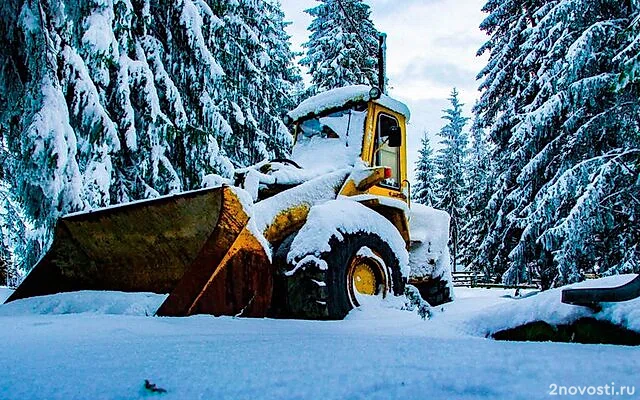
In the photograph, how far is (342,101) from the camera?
6184mm

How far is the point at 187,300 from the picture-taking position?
366 centimetres

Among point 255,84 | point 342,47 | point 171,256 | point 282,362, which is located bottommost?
point 282,362

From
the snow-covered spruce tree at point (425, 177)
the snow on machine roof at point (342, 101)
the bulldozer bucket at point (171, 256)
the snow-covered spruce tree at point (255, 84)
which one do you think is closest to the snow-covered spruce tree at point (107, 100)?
the snow-covered spruce tree at point (255, 84)

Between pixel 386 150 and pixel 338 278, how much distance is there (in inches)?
95.8

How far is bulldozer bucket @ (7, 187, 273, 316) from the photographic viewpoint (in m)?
3.80

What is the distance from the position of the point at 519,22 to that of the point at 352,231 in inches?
495

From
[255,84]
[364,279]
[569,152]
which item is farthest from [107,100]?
[569,152]

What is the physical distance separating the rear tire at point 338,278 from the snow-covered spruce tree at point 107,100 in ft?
11.0

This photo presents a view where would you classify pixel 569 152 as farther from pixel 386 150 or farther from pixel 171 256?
pixel 171 256

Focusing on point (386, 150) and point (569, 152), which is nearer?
point (386, 150)

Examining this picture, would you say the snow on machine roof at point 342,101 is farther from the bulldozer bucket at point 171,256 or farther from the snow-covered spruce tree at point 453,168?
the snow-covered spruce tree at point 453,168

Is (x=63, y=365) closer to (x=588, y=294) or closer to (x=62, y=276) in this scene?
(x=588, y=294)

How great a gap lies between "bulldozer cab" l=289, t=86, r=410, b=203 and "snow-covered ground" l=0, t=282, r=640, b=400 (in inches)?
119

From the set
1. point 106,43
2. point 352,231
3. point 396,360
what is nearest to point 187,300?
point 352,231
